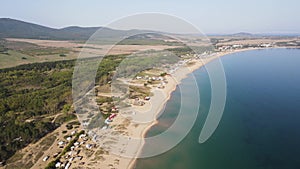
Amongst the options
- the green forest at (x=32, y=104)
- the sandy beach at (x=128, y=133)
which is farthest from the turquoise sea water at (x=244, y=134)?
the green forest at (x=32, y=104)

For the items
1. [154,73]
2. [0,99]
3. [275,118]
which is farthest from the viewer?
[154,73]

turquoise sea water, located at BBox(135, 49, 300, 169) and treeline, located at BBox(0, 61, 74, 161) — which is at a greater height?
treeline, located at BBox(0, 61, 74, 161)

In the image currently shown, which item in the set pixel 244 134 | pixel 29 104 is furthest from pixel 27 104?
pixel 244 134

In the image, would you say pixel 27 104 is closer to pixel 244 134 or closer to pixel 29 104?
pixel 29 104

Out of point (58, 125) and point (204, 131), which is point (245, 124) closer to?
point (204, 131)

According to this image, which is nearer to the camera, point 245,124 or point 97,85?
point 245,124

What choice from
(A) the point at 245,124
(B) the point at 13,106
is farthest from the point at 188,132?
(B) the point at 13,106

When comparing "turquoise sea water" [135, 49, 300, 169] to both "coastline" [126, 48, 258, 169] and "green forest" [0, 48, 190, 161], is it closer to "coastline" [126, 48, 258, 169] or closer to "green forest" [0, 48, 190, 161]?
"coastline" [126, 48, 258, 169]

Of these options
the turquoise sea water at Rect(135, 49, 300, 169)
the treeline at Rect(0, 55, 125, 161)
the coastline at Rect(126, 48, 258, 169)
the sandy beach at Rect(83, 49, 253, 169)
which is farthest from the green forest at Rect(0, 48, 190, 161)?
the turquoise sea water at Rect(135, 49, 300, 169)

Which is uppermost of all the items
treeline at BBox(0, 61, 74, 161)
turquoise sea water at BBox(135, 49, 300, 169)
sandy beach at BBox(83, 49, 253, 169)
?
treeline at BBox(0, 61, 74, 161)
